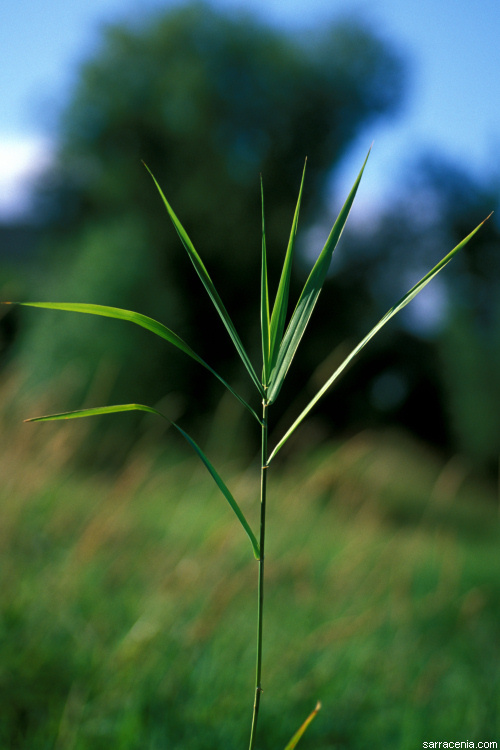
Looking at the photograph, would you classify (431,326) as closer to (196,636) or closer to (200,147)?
(200,147)

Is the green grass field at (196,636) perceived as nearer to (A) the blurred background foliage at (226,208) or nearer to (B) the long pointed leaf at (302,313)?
(B) the long pointed leaf at (302,313)

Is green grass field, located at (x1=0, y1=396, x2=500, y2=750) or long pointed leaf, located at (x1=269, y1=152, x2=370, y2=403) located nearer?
long pointed leaf, located at (x1=269, y1=152, x2=370, y2=403)

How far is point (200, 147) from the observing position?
15.8 feet

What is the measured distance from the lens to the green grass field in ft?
4.04

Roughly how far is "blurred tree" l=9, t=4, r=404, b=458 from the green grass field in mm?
2349

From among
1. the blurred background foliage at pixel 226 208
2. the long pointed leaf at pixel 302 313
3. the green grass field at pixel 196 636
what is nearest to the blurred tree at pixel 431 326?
the blurred background foliage at pixel 226 208

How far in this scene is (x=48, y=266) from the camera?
4.98 m

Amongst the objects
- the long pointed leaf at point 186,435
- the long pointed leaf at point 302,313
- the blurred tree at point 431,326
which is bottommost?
the blurred tree at point 431,326

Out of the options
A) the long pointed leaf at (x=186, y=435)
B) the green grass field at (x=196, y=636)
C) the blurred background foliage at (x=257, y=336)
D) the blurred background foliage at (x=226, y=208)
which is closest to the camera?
the long pointed leaf at (x=186, y=435)

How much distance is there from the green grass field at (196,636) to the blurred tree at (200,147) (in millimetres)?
2349

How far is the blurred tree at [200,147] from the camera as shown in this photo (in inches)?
184

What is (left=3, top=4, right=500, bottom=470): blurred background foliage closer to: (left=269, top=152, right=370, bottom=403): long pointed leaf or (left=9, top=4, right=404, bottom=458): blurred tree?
(left=9, top=4, right=404, bottom=458): blurred tree

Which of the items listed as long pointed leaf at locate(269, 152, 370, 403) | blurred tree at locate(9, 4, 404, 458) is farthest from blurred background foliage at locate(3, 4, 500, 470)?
long pointed leaf at locate(269, 152, 370, 403)

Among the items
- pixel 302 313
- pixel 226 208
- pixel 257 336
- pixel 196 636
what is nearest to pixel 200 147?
pixel 226 208
